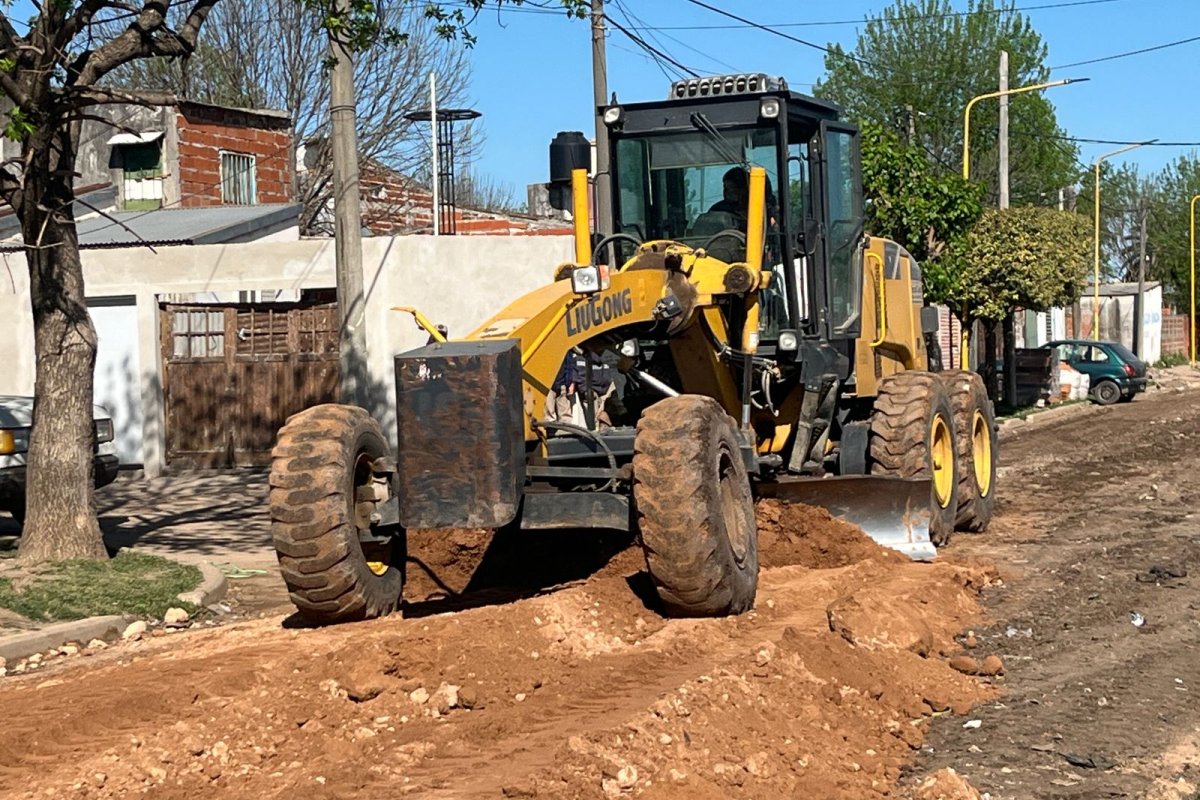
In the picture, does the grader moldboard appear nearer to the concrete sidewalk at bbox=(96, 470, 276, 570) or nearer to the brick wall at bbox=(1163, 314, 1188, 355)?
the concrete sidewalk at bbox=(96, 470, 276, 570)

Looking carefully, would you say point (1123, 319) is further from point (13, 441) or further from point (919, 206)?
point (13, 441)

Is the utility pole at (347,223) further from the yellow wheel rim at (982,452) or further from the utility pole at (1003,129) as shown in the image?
the utility pole at (1003,129)

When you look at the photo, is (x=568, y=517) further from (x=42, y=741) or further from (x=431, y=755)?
(x=42, y=741)

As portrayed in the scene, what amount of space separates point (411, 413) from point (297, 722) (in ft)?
6.25

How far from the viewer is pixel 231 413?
68.1 ft

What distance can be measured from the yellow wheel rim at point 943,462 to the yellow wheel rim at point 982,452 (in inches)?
45.6

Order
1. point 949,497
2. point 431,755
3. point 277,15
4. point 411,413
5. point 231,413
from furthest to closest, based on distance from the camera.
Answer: point 277,15 < point 231,413 < point 949,497 < point 411,413 < point 431,755

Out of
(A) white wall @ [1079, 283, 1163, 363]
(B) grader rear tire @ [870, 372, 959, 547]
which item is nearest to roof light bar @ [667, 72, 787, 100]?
(B) grader rear tire @ [870, 372, 959, 547]

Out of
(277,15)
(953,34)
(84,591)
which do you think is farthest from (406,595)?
(953,34)

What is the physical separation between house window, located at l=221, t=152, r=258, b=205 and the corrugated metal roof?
18.4 feet

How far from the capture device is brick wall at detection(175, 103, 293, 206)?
31.5 meters

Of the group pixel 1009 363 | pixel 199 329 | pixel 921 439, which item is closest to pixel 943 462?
pixel 921 439

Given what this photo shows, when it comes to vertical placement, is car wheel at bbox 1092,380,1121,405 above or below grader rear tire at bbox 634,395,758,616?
below

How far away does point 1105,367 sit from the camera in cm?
3434
